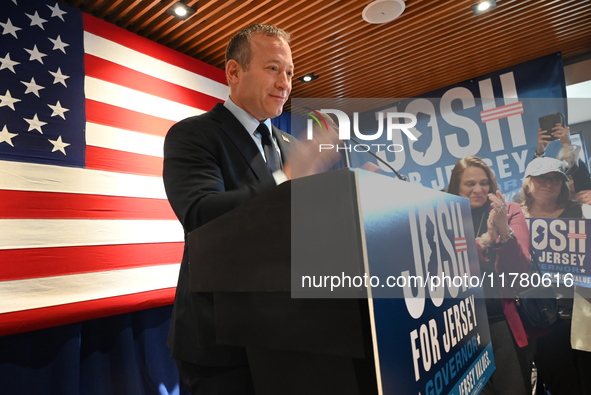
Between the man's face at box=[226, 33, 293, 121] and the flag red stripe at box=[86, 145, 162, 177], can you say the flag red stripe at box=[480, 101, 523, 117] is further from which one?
the man's face at box=[226, 33, 293, 121]

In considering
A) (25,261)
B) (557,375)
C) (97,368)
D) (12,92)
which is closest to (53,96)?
(12,92)

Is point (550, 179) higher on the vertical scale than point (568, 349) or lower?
higher

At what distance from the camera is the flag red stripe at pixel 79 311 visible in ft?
5.67

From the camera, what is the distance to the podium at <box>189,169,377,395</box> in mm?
394

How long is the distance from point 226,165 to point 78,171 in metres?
1.77

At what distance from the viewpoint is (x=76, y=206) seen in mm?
2094

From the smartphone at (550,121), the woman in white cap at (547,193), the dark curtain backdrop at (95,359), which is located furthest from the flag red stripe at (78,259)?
the smartphone at (550,121)

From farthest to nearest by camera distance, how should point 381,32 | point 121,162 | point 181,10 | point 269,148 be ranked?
point 381,32
point 181,10
point 121,162
point 269,148

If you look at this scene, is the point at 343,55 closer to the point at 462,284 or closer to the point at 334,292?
the point at 462,284

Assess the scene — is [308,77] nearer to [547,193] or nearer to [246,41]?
[547,193]

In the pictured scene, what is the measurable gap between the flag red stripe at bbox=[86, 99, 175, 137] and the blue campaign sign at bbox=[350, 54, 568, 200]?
2.49 meters

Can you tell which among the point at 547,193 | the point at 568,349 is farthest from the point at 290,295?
the point at 547,193

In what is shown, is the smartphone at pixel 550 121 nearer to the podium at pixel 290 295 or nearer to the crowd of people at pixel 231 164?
the crowd of people at pixel 231 164

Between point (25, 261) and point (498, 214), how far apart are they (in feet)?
12.1
